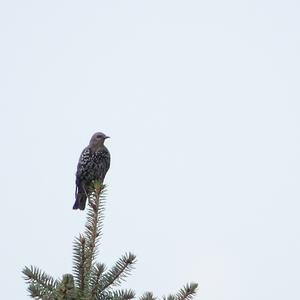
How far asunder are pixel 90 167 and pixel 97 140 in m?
0.61

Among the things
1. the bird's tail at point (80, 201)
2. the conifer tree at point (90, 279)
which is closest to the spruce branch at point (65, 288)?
the conifer tree at point (90, 279)

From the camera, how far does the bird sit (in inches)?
416

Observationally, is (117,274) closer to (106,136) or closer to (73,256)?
(73,256)

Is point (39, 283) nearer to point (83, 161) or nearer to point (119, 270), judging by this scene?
point (119, 270)

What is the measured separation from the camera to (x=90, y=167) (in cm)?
1070

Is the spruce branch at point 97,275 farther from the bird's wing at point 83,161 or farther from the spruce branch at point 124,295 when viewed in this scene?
the bird's wing at point 83,161

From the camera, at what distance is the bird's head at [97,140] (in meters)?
11.0

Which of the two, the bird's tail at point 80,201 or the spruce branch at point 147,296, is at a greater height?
the bird's tail at point 80,201

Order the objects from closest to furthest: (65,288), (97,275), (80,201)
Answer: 1. (65,288)
2. (97,275)
3. (80,201)

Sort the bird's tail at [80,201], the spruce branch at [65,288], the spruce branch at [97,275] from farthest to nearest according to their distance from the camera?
the bird's tail at [80,201], the spruce branch at [97,275], the spruce branch at [65,288]

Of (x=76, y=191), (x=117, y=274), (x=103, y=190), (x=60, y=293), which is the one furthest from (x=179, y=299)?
(x=76, y=191)

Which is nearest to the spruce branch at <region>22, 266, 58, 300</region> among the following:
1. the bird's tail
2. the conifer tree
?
the conifer tree

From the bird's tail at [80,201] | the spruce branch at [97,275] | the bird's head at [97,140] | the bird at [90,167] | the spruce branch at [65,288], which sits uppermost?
the bird's head at [97,140]

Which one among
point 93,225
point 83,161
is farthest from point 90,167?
point 93,225
